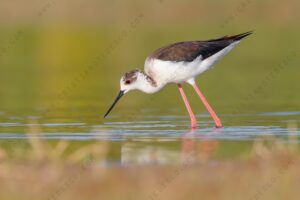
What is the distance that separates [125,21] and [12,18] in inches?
179

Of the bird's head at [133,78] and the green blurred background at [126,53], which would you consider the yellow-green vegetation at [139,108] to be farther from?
the bird's head at [133,78]

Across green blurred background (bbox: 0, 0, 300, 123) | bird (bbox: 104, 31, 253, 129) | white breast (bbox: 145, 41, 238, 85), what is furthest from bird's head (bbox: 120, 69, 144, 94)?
green blurred background (bbox: 0, 0, 300, 123)

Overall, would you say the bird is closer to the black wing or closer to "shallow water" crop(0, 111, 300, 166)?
the black wing

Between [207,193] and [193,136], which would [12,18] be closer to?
[193,136]

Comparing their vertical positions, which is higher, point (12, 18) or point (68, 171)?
point (68, 171)

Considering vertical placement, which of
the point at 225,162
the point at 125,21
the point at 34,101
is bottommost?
the point at 125,21

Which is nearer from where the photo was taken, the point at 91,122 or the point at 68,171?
the point at 68,171

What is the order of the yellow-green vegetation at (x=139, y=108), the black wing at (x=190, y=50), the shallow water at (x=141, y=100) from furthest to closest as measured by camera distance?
1. the black wing at (x=190, y=50)
2. the shallow water at (x=141, y=100)
3. the yellow-green vegetation at (x=139, y=108)

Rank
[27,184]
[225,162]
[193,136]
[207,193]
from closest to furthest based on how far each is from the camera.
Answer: [207,193], [27,184], [225,162], [193,136]

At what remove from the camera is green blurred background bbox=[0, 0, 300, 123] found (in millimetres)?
18859

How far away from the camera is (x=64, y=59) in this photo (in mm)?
32062

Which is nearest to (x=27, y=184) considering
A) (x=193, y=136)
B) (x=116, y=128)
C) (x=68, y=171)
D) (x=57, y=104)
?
(x=68, y=171)

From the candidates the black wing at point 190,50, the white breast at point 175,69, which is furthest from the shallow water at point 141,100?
the black wing at point 190,50

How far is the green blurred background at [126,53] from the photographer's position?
18859mm
